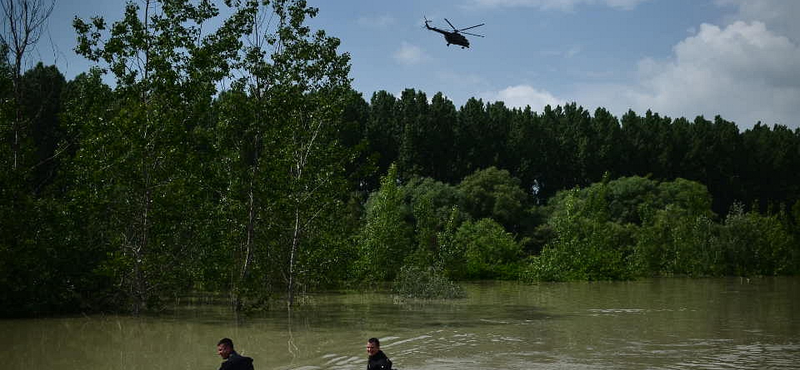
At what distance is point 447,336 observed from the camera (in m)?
23.7

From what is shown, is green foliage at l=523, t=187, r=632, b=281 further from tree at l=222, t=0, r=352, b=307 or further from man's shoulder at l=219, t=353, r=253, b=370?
man's shoulder at l=219, t=353, r=253, b=370

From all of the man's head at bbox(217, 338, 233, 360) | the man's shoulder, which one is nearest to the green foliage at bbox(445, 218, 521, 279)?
the man's head at bbox(217, 338, 233, 360)

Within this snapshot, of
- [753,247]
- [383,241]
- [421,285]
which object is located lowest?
[421,285]

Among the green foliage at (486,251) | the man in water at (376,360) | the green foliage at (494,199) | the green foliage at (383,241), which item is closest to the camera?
the man in water at (376,360)

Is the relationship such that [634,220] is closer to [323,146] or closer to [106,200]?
[323,146]

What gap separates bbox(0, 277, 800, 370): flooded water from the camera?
1889 centimetres

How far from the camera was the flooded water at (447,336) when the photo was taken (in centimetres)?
1889

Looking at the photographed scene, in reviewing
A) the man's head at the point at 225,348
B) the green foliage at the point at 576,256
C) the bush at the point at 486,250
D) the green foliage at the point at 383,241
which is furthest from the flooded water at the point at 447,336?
the bush at the point at 486,250

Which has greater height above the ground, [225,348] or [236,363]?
[225,348]

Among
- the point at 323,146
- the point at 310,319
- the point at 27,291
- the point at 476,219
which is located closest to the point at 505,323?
the point at 310,319

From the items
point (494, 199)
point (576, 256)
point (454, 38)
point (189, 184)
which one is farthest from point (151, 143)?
point (494, 199)

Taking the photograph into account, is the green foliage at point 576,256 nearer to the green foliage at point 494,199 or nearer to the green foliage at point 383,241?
the green foliage at point 383,241

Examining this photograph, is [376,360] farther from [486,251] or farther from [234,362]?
[486,251]

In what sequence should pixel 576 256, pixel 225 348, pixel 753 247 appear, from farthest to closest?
pixel 753 247, pixel 576 256, pixel 225 348
